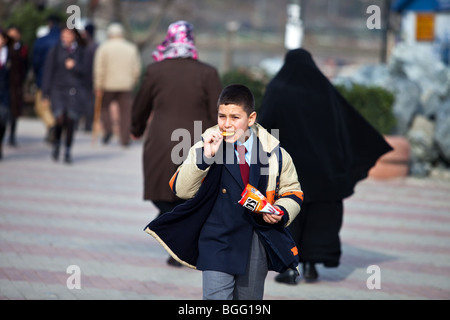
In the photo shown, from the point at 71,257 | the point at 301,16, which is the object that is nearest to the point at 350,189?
the point at 71,257

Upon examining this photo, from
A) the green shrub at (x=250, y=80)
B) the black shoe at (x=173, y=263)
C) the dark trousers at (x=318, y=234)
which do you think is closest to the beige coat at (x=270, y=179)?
the dark trousers at (x=318, y=234)

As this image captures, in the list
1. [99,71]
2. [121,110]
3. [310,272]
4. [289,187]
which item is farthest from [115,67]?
[289,187]

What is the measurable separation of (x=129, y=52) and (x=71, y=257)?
8140 mm

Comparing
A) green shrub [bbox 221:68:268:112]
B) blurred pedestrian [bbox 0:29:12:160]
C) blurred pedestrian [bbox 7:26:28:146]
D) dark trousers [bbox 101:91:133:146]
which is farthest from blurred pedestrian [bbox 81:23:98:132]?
green shrub [bbox 221:68:268:112]

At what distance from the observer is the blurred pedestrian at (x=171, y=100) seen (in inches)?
264

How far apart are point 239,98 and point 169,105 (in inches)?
110

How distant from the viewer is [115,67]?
569 inches

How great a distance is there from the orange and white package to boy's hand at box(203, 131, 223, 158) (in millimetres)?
241

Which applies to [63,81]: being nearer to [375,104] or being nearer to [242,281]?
[375,104]

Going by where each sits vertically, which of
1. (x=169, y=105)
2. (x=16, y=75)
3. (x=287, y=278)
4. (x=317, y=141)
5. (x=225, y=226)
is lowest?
(x=287, y=278)

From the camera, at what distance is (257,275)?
4.19 meters

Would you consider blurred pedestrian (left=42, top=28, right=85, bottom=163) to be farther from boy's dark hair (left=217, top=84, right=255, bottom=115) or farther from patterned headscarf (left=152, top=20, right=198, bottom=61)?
boy's dark hair (left=217, top=84, right=255, bottom=115)
